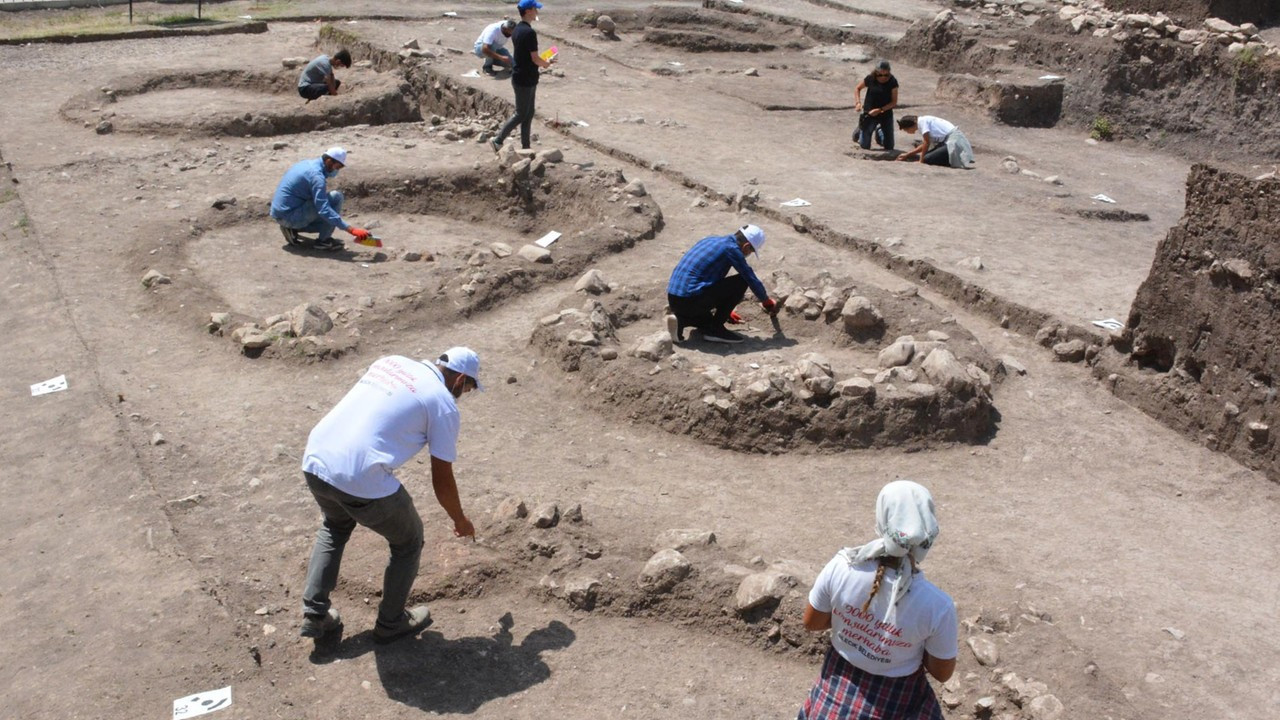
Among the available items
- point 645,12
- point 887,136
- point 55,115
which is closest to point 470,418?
point 887,136

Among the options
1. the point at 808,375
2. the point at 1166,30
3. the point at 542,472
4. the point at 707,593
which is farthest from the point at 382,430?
the point at 1166,30

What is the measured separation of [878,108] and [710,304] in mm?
6878

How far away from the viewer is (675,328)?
8.84 m

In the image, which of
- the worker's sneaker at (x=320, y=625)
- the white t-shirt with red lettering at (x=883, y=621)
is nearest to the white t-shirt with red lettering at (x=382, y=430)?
the worker's sneaker at (x=320, y=625)

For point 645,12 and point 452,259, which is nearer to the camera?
point 452,259

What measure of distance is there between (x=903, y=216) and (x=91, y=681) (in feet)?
28.2

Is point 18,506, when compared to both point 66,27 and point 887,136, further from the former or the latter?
point 66,27

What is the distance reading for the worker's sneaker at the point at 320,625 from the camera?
5118 millimetres

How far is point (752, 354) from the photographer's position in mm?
8617

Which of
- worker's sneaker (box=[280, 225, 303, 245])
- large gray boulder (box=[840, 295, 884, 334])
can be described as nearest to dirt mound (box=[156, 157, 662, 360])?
worker's sneaker (box=[280, 225, 303, 245])

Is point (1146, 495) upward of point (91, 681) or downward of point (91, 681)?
upward

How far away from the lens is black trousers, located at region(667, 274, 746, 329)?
857 centimetres

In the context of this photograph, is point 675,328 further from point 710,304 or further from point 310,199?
point 310,199

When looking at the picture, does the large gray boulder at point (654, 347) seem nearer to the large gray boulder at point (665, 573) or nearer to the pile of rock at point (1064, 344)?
the large gray boulder at point (665, 573)
